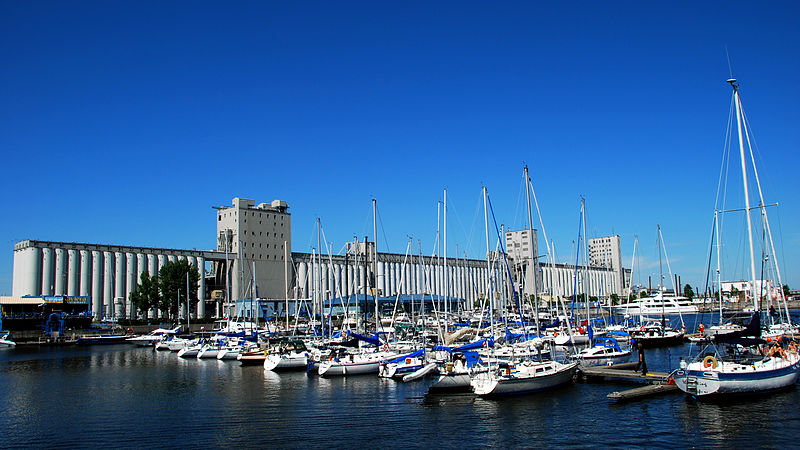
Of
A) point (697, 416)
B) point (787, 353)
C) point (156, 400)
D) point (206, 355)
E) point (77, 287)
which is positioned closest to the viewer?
point (697, 416)

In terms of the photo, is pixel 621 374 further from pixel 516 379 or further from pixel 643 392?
pixel 516 379

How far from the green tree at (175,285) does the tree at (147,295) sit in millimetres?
933

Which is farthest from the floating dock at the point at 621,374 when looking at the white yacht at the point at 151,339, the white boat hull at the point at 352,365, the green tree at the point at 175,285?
the green tree at the point at 175,285

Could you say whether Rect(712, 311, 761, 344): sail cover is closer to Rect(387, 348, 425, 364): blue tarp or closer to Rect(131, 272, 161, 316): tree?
Rect(387, 348, 425, 364): blue tarp

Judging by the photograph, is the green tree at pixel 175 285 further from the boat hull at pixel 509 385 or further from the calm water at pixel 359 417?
the boat hull at pixel 509 385

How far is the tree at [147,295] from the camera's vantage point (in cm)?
11469

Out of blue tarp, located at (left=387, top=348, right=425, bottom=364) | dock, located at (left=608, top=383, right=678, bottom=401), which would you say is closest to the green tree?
blue tarp, located at (left=387, top=348, right=425, bottom=364)

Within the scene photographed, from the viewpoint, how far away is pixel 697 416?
92.1 feet

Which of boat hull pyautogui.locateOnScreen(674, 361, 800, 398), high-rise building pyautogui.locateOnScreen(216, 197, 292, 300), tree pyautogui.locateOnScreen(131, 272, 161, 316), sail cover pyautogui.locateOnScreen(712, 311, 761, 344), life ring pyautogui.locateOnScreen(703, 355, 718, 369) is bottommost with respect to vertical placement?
boat hull pyautogui.locateOnScreen(674, 361, 800, 398)

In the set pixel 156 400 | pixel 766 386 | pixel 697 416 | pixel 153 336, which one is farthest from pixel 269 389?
pixel 153 336

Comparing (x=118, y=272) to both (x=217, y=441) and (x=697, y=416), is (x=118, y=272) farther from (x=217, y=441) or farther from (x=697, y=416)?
(x=697, y=416)

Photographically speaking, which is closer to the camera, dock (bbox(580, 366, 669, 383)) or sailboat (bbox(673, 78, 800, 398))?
sailboat (bbox(673, 78, 800, 398))

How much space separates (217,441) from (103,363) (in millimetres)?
43622

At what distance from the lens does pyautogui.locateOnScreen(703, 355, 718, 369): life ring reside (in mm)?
30509
